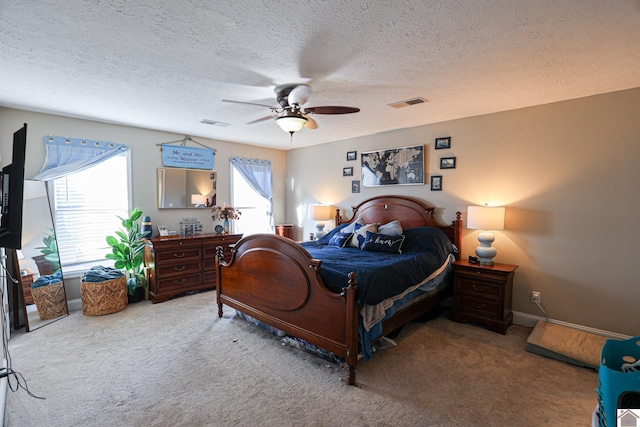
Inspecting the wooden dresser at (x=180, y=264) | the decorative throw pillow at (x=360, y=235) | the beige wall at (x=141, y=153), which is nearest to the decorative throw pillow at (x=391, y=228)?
the decorative throw pillow at (x=360, y=235)

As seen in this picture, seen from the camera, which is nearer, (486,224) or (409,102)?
(409,102)

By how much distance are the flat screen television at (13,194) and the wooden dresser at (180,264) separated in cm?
211

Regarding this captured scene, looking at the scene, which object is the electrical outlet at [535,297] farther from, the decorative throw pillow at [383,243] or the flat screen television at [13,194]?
→ the flat screen television at [13,194]

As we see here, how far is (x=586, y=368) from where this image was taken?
259 cm

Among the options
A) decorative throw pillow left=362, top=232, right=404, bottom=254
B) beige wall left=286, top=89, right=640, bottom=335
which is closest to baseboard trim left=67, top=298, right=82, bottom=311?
decorative throw pillow left=362, top=232, right=404, bottom=254

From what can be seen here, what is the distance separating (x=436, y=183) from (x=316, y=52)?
272 cm

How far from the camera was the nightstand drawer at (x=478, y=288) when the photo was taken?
330 centimetres

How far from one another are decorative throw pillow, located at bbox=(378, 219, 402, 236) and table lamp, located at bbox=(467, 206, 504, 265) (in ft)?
2.99

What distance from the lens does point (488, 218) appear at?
135 inches

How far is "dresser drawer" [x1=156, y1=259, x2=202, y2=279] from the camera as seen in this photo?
4180 millimetres

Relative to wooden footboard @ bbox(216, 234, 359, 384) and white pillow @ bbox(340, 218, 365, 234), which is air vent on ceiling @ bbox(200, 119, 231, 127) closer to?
wooden footboard @ bbox(216, 234, 359, 384)

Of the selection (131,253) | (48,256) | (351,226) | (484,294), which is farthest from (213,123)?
(484,294)

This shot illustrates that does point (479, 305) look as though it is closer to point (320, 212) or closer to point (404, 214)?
point (404, 214)

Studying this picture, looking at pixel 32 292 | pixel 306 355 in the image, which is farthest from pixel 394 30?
pixel 32 292
